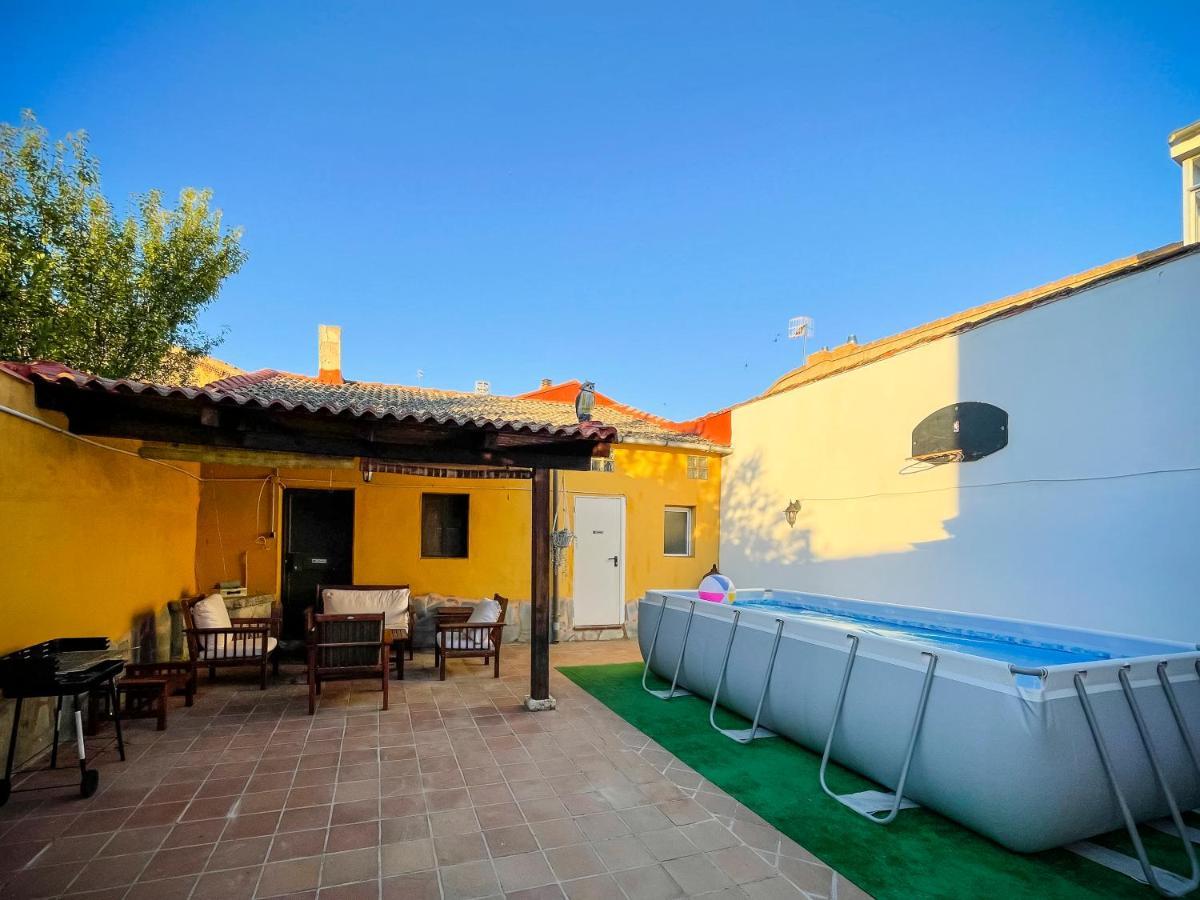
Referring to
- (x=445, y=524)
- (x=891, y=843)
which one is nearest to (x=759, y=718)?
(x=891, y=843)

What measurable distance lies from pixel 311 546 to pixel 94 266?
5.48 meters

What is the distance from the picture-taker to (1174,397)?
4.71 m

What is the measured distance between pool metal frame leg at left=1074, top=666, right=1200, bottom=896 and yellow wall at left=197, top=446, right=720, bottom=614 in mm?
7092

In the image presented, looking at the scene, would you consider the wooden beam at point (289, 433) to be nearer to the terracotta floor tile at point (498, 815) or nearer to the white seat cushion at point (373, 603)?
the white seat cushion at point (373, 603)

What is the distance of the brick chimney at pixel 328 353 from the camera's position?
11203mm

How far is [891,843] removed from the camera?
325 centimetres

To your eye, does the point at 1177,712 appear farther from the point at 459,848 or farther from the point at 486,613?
the point at 486,613

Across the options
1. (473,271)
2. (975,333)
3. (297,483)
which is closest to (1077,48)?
(975,333)

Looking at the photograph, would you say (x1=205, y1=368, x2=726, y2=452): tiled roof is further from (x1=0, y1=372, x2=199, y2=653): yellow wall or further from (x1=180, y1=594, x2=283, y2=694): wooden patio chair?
(x1=180, y1=594, x2=283, y2=694): wooden patio chair

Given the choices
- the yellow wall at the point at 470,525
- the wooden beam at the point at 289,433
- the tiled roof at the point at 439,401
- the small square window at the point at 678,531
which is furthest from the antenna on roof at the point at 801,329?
the wooden beam at the point at 289,433

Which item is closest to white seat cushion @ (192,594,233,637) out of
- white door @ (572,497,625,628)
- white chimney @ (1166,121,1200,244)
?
white door @ (572,497,625,628)

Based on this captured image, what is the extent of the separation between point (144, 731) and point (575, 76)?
9785mm

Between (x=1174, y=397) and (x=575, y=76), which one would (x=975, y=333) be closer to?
(x=1174, y=397)

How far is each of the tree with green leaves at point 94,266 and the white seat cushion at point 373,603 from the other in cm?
554
